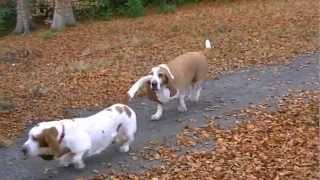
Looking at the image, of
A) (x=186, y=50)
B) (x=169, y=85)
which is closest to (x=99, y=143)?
(x=169, y=85)

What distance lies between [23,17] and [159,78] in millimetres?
15205

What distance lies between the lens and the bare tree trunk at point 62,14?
2091 centimetres

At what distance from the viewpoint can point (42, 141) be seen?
20.8ft

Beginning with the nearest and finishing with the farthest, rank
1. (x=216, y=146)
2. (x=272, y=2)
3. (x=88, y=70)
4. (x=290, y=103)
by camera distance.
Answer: (x=216, y=146)
(x=290, y=103)
(x=88, y=70)
(x=272, y=2)

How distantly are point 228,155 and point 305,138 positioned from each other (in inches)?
37.2

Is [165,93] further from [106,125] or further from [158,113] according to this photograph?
[106,125]

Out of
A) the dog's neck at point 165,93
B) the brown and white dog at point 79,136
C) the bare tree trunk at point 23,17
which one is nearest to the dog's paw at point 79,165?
the brown and white dog at point 79,136

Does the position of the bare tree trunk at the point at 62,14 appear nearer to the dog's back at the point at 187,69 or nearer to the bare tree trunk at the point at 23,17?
the bare tree trunk at the point at 23,17

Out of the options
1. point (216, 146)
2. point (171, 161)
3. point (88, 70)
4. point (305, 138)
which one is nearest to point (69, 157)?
point (171, 161)

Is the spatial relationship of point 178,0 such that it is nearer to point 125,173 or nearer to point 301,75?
point 301,75

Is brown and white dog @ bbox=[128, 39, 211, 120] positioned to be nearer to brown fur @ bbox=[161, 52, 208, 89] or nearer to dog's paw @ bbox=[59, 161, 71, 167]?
brown fur @ bbox=[161, 52, 208, 89]

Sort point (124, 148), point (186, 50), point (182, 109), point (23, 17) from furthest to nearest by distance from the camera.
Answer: point (23, 17), point (186, 50), point (182, 109), point (124, 148)

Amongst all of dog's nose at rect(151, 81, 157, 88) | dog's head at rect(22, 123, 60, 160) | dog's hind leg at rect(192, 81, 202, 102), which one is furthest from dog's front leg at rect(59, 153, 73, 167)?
dog's hind leg at rect(192, 81, 202, 102)

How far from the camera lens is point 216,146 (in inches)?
280
